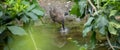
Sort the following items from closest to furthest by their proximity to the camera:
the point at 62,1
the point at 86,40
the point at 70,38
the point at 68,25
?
the point at 86,40
the point at 70,38
the point at 68,25
the point at 62,1

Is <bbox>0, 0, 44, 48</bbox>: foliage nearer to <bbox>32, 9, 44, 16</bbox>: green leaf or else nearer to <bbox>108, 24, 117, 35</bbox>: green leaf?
<bbox>32, 9, 44, 16</bbox>: green leaf

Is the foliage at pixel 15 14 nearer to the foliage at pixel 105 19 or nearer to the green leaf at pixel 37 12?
the green leaf at pixel 37 12

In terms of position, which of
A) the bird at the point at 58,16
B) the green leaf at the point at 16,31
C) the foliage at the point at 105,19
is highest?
the foliage at the point at 105,19

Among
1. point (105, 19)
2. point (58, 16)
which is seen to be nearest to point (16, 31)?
point (105, 19)

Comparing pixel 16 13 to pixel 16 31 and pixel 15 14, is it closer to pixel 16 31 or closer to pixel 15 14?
pixel 15 14

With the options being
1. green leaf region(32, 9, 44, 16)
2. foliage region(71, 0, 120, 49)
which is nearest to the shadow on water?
green leaf region(32, 9, 44, 16)

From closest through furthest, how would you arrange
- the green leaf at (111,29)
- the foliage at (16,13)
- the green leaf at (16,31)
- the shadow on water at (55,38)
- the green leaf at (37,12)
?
the green leaf at (111,29) → the green leaf at (16,31) → the foliage at (16,13) → the green leaf at (37,12) → the shadow on water at (55,38)

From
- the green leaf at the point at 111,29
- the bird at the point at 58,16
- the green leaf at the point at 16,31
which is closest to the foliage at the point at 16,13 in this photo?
the green leaf at the point at 16,31

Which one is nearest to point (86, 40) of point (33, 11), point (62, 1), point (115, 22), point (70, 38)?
point (70, 38)

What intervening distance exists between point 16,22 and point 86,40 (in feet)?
4.93

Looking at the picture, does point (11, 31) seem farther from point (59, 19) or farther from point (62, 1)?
point (62, 1)

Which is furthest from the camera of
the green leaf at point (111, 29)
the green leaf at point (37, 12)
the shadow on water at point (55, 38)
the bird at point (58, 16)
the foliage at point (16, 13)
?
the bird at point (58, 16)

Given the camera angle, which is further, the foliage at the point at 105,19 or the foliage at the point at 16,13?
the foliage at the point at 16,13

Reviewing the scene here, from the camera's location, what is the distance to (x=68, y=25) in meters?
5.91
